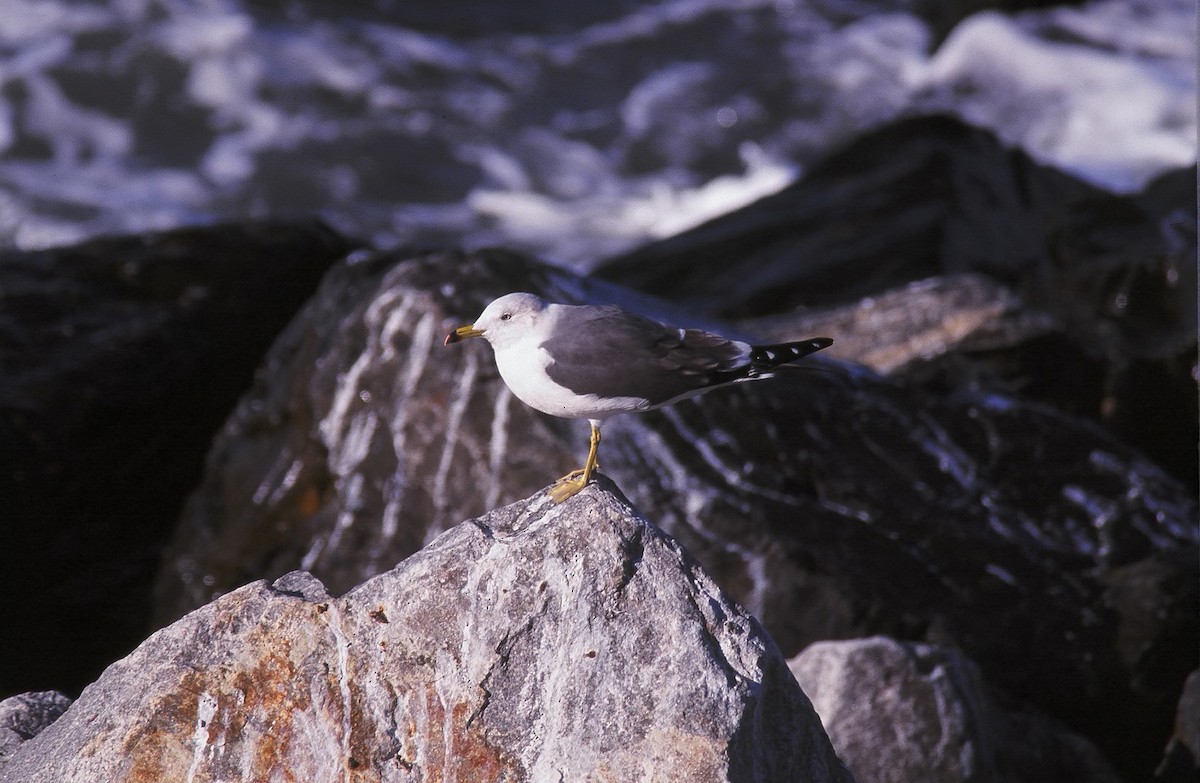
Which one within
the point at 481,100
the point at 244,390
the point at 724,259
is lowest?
the point at 481,100

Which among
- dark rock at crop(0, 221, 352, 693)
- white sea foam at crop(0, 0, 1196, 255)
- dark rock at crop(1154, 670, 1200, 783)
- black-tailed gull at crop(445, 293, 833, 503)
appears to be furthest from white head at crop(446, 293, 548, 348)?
white sea foam at crop(0, 0, 1196, 255)

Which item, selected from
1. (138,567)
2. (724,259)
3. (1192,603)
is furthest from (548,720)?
(724,259)

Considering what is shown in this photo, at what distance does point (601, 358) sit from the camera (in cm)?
393

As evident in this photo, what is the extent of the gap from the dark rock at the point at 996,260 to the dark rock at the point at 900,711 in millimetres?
3144

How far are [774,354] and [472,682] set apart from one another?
1316mm

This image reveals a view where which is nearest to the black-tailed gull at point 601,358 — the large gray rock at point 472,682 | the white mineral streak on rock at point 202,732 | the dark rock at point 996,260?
the large gray rock at point 472,682

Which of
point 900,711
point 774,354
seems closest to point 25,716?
point 774,354

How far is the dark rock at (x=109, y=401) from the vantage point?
7133 mm

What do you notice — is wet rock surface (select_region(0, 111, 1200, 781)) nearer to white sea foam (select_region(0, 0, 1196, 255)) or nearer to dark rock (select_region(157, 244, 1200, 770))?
dark rock (select_region(157, 244, 1200, 770))

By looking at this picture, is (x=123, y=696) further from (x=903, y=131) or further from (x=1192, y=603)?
(x=903, y=131)

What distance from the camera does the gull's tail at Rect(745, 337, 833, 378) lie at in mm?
3967

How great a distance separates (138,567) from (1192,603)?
5.34 meters

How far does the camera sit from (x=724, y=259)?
11078 millimetres

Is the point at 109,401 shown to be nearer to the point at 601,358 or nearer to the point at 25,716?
the point at 25,716
